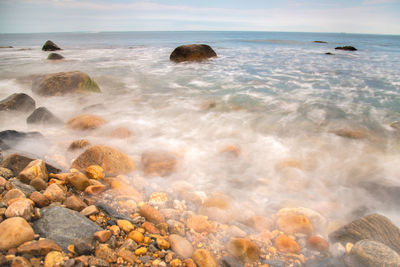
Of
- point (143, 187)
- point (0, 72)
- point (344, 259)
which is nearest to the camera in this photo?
point (344, 259)

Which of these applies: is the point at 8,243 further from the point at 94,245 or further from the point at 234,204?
the point at 234,204

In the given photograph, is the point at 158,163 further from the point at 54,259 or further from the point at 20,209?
the point at 54,259

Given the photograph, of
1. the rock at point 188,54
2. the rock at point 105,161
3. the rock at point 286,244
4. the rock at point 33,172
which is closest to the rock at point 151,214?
the rock at point 105,161

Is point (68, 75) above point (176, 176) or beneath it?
above

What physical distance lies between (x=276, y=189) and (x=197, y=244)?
1711mm

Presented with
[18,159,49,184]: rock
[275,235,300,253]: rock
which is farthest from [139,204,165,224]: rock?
[18,159,49,184]: rock

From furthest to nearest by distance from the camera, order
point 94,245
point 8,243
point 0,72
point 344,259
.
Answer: point 0,72, point 344,259, point 94,245, point 8,243

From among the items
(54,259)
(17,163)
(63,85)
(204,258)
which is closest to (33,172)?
(17,163)

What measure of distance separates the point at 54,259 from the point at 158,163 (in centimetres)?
220

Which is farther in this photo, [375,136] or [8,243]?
[375,136]

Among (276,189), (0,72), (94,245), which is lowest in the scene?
(276,189)

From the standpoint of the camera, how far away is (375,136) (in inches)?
223

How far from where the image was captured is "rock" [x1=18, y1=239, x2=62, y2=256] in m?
1.86

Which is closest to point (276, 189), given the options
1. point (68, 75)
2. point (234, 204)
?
A: point (234, 204)
